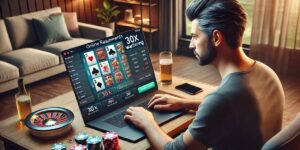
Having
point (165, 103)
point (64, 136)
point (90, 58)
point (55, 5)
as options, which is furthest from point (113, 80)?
point (55, 5)

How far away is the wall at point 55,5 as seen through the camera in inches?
191

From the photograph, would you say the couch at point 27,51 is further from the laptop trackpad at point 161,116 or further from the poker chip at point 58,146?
the poker chip at point 58,146

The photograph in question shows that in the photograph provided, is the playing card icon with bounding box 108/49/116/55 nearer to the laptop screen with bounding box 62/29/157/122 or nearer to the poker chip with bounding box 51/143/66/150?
the laptop screen with bounding box 62/29/157/122

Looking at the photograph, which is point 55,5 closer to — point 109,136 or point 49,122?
point 49,122

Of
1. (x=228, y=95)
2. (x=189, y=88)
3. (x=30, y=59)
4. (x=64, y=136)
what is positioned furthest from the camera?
(x=30, y=59)

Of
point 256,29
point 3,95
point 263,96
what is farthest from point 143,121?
point 256,29

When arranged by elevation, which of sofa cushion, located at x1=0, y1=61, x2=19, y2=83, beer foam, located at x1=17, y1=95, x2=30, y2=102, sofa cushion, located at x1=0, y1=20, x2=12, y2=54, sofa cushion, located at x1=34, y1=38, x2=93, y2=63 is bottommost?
sofa cushion, located at x1=0, y1=61, x2=19, y2=83

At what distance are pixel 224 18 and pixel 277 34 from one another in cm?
327

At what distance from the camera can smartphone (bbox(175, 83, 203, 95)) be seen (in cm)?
215

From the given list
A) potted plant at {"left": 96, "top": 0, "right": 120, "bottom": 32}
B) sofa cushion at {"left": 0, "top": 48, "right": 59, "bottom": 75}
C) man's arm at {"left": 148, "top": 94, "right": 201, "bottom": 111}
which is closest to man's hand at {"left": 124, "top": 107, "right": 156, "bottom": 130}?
man's arm at {"left": 148, "top": 94, "right": 201, "bottom": 111}

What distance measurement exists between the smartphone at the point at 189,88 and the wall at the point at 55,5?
333 cm

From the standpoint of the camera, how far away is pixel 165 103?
1949mm

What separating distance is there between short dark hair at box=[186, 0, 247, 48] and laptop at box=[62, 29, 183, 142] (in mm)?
501

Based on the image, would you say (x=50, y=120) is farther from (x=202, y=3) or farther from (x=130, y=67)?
(x=202, y=3)
